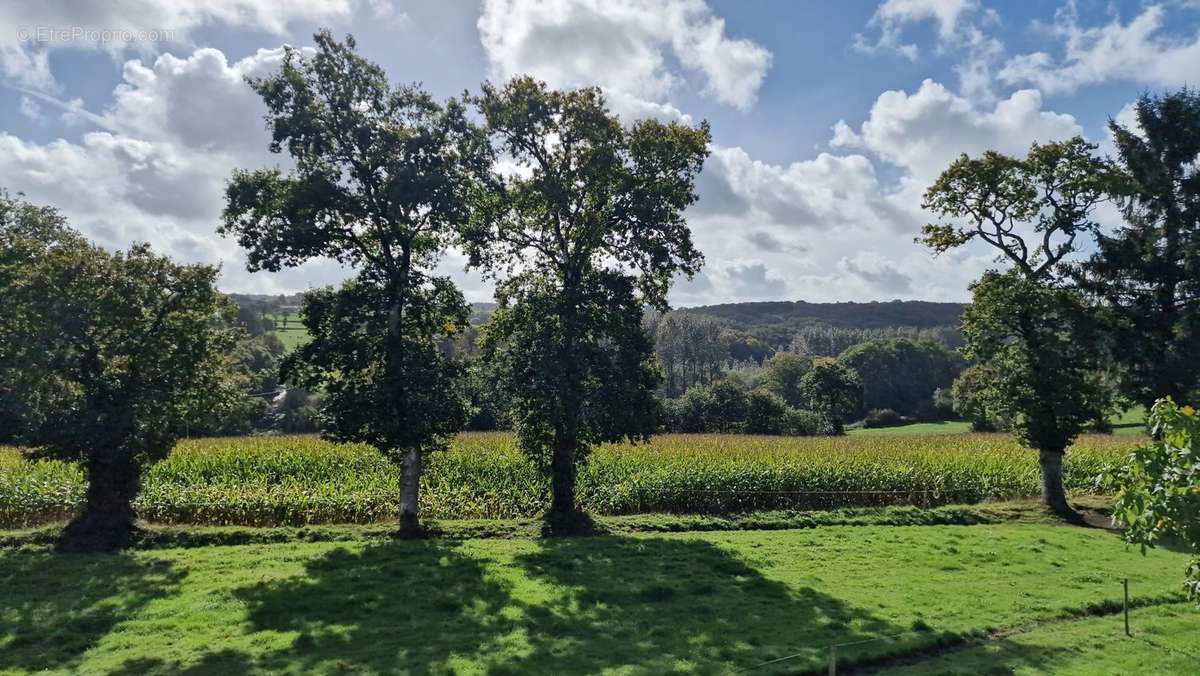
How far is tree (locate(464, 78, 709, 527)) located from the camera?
21094 millimetres

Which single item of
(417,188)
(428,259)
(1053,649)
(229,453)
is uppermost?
(417,188)

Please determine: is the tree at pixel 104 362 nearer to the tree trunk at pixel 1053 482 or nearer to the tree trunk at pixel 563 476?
the tree trunk at pixel 563 476

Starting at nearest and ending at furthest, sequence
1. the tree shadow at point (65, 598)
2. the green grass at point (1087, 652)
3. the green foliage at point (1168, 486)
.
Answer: the green foliage at point (1168, 486), the tree shadow at point (65, 598), the green grass at point (1087, 652)

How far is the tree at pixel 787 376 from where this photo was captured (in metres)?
113

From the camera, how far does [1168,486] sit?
22.3 feet

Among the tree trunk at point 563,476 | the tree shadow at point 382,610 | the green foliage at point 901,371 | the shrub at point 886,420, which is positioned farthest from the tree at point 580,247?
the green foliage at point 901,371

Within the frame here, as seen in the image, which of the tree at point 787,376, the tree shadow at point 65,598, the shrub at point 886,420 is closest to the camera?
the tree shadow at point 65,598

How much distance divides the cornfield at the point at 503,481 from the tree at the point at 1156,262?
203 inches

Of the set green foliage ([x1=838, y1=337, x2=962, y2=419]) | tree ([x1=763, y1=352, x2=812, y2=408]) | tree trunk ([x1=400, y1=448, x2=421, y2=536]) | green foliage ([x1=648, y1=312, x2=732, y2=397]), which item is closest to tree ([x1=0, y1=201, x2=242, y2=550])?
tree trunk ([x1=400, y1=448, x2=421, y2=536])

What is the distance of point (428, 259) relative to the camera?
21953mm

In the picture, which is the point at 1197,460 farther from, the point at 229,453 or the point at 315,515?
the point at 229,453

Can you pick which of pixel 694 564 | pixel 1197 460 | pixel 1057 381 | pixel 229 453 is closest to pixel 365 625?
→ pixel 694 564

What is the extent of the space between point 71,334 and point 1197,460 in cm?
2280

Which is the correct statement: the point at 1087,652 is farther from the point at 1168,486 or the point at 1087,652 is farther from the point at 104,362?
the point at 104,362
